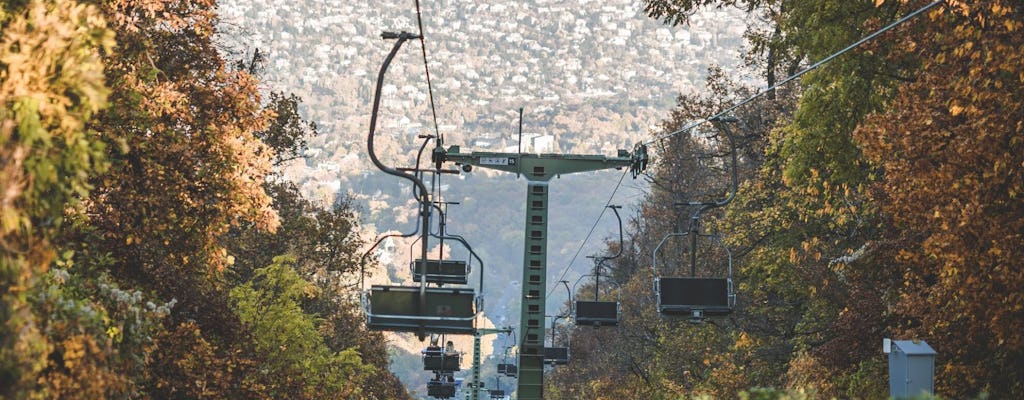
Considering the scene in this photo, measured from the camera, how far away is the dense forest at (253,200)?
10102 mm

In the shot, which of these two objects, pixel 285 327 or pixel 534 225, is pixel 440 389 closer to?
pixel 285 327

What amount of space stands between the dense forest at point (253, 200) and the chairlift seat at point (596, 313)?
458 centimetres

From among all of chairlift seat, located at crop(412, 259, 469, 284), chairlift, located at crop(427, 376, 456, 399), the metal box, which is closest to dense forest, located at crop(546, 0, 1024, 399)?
the metal box

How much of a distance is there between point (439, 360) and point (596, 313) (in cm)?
1412

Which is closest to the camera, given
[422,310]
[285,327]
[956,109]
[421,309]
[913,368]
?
[956,109]

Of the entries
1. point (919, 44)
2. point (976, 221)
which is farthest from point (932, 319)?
point (919, 44)

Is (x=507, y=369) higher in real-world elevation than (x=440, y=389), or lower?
higher

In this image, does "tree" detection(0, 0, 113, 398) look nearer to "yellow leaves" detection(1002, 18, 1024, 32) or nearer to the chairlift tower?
"yellow leaves" detection(1002, 18, 1024, 32)

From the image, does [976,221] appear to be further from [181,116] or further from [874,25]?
[181,116]

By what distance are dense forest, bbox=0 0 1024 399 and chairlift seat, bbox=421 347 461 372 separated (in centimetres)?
1562

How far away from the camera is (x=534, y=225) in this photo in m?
21.8

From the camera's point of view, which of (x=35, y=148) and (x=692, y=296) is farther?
(x=692, y=296)

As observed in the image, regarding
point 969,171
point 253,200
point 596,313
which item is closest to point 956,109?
point 969,171

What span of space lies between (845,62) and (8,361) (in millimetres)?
13909
